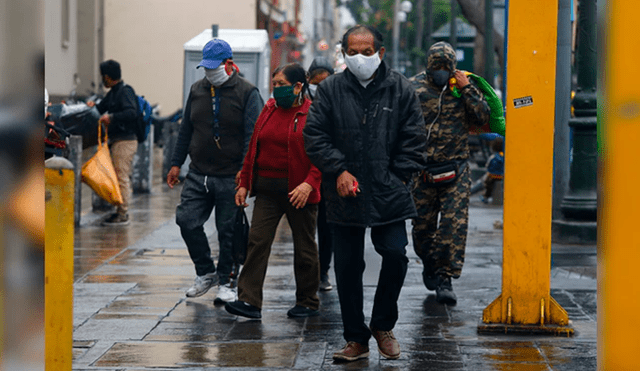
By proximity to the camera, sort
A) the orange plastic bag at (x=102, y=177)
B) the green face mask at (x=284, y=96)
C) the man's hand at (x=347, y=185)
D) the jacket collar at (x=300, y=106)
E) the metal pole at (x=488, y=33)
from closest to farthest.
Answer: the man's hand at (x=347, y=185)
the green face mask at (x=284, y=96)
the jacket collar at (x=300, y=106)
the orange plastic bag at (x=102, y=177)
the metal pole at (x=488, y=33)

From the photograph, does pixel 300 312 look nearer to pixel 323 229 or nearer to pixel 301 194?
pixel 301 194

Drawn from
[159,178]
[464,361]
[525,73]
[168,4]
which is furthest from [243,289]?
[168,4]

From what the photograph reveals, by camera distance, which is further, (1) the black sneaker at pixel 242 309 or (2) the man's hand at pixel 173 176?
(2) the man's hand at pixel 173 176

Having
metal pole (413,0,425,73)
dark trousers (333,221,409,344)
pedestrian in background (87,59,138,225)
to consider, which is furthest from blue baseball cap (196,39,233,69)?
metal pole (413,0,425,73)

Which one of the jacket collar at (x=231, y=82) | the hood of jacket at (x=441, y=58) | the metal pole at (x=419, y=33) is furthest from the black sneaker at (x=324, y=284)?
the metal pole at (x=419, y=33)

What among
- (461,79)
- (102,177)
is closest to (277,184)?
(461,79)

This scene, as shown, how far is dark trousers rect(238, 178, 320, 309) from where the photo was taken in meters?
6.23

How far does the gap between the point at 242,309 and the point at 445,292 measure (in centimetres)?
146

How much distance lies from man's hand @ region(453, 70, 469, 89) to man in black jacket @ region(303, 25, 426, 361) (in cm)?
141

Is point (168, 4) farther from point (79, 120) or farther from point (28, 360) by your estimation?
point (28, 360)

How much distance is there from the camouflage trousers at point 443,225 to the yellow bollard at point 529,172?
3.36 feet

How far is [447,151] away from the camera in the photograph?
264 inches

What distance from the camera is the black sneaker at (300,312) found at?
6.31 meters

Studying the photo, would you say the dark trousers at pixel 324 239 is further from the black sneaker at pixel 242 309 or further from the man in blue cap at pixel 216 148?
the black sneaker at pixel 242 309
